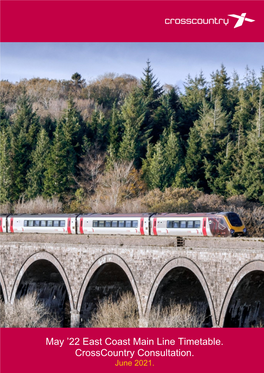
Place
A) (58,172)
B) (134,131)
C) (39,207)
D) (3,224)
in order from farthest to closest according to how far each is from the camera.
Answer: (134,131) → (58,172) → (39,207) → (3,224)

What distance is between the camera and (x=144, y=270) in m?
33.0

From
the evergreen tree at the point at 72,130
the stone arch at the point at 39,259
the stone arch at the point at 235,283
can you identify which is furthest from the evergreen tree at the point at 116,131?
the stone arch at the point at 235,283

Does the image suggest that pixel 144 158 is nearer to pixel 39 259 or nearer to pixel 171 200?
pixel 171 200

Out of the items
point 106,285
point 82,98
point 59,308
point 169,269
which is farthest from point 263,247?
point 82,98

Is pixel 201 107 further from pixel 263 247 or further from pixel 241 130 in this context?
pixel 263 247

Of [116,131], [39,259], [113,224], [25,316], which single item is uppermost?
[116,131]

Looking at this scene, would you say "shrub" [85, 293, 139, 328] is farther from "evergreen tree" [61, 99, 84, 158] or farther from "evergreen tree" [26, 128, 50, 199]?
"evergreen tree" [61, 99, 84, 158]

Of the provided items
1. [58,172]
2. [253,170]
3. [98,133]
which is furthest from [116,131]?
[253,170]

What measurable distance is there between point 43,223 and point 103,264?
8.45 meters

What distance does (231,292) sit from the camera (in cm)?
2825

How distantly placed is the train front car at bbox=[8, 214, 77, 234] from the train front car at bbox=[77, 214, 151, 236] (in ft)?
3.32

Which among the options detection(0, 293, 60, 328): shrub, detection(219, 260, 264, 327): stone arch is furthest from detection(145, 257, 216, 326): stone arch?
detection(0, 293, 60, 328): shrub

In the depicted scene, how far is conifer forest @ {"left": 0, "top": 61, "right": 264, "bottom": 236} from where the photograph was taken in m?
63.4

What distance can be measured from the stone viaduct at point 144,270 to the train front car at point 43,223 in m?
1.82
